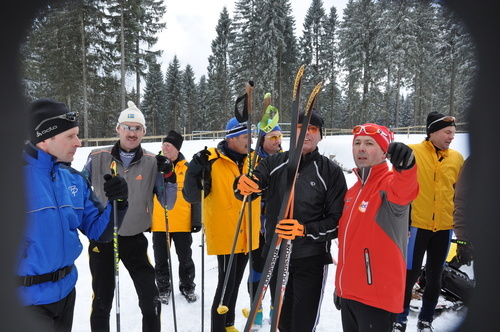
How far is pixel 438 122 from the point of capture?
2.53 m

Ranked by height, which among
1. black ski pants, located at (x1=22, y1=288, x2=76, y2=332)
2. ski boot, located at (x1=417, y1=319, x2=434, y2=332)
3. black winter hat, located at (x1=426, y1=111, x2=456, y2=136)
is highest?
black winter hat, located at (x1=426, y1=111, x2=456, y2=136)

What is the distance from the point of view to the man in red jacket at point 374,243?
1.57 meters

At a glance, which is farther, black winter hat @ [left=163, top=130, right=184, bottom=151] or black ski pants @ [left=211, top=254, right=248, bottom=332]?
black winter hat @ [left=163, top=130, right=184, bottom=151]

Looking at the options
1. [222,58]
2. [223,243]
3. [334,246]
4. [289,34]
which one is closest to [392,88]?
[289,34]

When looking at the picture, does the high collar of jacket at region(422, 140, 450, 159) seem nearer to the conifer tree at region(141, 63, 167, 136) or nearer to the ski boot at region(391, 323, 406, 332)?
the ski boot at region(391, 323, 406, 332)

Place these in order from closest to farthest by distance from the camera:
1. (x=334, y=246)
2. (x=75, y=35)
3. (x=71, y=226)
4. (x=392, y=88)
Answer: (x=71, y=226) → (x=334, y=246) → (x=75, y=35) → (x=392, y=88)

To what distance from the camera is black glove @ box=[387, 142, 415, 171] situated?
1340mm

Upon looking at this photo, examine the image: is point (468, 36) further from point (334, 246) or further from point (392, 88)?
point (392, 88)

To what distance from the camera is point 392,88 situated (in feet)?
73.9

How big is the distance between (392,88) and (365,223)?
24.5m

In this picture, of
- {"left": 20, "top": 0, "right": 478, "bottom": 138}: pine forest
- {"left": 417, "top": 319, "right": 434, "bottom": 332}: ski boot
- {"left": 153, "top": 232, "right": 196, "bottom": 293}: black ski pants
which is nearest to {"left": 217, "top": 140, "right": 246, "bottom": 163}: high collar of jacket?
{"left": 153, "top": 232, "right": 196, "bottom": 293}: black ski pants

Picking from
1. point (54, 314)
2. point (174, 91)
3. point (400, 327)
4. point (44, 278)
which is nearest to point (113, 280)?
point (54, 314)

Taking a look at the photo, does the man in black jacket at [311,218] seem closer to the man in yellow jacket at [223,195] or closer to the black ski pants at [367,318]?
the black ski pants at [367,318]

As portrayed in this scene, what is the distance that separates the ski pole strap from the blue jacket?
2cm
